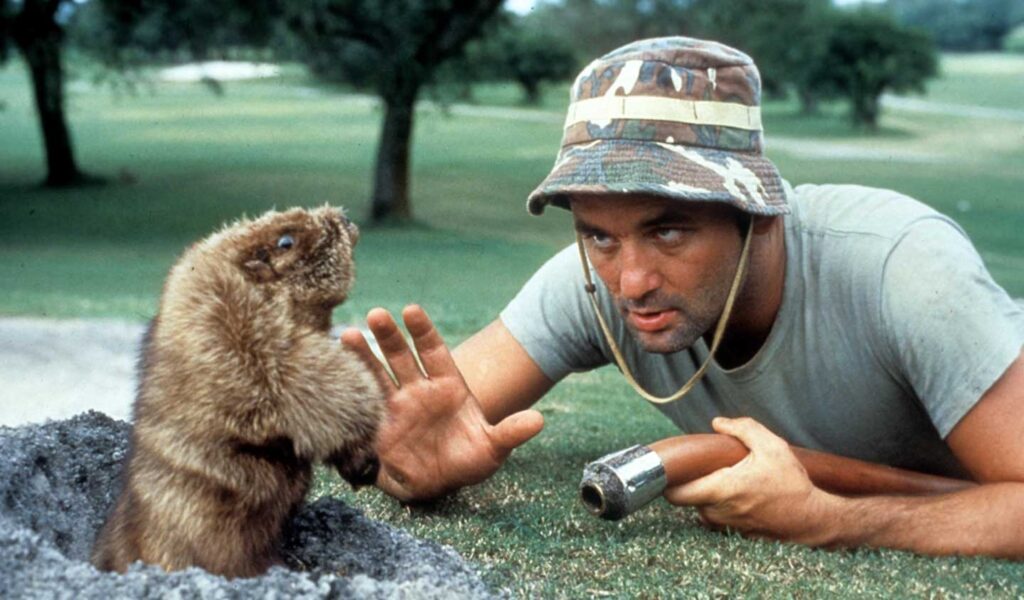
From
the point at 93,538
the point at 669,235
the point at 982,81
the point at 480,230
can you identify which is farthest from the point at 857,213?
the point at 982,81

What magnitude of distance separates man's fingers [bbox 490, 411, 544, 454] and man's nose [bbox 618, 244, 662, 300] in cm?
43

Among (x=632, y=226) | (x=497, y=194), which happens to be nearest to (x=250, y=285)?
(x=632, y=226)

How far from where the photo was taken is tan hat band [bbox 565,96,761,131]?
3.58 meters

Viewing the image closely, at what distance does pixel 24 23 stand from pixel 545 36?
108 ft

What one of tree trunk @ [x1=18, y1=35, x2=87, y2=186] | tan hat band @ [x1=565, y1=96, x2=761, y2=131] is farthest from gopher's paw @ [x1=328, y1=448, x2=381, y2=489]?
tree trunk @ [x1=18, y1=35, x2=87, y2=186]

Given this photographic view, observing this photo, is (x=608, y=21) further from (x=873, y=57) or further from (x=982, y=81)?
(x=982, y=81)

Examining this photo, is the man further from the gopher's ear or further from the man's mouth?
the gopher's ear

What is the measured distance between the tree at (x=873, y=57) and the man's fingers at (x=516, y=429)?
4149 centimetres

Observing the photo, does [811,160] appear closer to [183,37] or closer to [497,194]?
[497,194]

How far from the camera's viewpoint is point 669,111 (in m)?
3.58

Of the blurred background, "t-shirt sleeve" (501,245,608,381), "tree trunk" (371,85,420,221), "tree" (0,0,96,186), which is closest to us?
"t-shirt sleeve" (501,245,608,381)

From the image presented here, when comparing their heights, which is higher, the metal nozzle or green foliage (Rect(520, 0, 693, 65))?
green foliage (Rect(520, 0, 693, 65))

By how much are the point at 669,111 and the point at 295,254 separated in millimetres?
1194

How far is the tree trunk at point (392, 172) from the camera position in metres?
25.1
